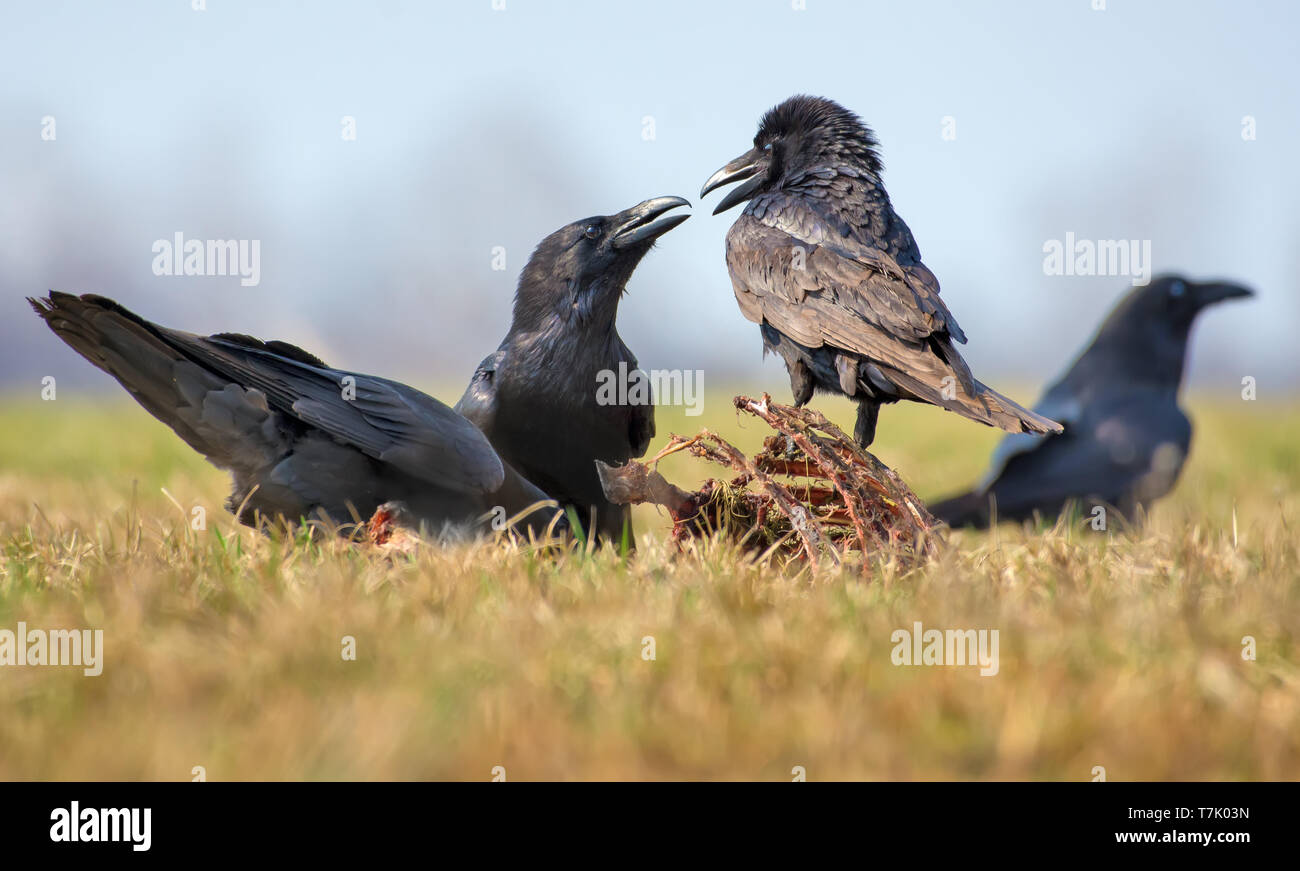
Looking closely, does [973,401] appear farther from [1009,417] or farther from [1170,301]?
[1170,301]

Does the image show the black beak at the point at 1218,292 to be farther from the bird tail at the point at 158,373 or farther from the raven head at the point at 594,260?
the bird tail at the point at 158,373

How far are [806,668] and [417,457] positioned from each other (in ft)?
7.24

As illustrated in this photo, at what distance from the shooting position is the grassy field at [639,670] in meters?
1.82

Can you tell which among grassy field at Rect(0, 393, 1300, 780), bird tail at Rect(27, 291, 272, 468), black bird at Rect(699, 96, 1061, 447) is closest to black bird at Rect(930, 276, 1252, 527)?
black bird at Rect(699, 96, 1061, 447)

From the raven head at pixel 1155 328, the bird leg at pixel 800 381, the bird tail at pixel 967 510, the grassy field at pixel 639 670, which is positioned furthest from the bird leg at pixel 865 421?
the raven head at pixel 1155 328

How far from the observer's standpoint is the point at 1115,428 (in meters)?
6.49

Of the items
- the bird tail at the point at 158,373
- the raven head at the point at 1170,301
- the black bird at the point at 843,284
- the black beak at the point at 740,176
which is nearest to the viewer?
the bird tail at the point at 158,373

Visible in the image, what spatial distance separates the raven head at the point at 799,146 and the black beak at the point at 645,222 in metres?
0.40

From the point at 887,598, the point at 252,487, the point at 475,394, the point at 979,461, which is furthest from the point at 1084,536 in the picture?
the point at 979,461

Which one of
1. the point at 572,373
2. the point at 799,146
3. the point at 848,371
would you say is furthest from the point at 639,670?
the point at 799,146

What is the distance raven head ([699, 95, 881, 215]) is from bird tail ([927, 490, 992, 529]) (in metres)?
2.22

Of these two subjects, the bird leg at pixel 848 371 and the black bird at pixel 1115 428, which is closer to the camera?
the bird leg at pixel 848 371

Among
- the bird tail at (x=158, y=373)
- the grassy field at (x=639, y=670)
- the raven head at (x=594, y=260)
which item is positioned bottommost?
the grassy field at (x=639, y=670)
